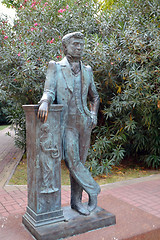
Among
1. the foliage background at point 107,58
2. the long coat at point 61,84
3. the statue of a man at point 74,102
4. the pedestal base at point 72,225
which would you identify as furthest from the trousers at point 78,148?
the foliage background at point 107,58

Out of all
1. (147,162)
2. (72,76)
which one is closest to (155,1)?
(147,162)

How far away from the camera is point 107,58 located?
616cm

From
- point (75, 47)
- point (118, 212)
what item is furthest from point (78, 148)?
→ point (75, 47)

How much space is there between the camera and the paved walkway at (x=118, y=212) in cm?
263

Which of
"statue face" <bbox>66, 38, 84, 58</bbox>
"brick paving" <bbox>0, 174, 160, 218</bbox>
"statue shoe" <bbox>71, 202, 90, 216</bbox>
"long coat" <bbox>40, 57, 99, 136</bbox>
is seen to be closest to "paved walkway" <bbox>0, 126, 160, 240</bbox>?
"brick paving" <bbox>0, 174, 160, 218</bbox>

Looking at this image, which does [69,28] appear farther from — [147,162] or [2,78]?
[147,162]

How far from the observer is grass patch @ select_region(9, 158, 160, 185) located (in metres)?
6.09

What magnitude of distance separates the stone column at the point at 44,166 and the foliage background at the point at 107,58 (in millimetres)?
3384

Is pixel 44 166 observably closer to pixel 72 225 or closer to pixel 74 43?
pixel 72 225

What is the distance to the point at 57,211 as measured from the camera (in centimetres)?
270

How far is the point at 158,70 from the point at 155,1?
188cm

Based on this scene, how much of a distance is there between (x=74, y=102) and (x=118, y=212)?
4.69 feet

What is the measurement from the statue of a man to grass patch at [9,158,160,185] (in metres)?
3.14

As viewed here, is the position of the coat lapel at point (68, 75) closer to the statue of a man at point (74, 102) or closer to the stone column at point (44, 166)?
the statue of a man at point (74, 102)
